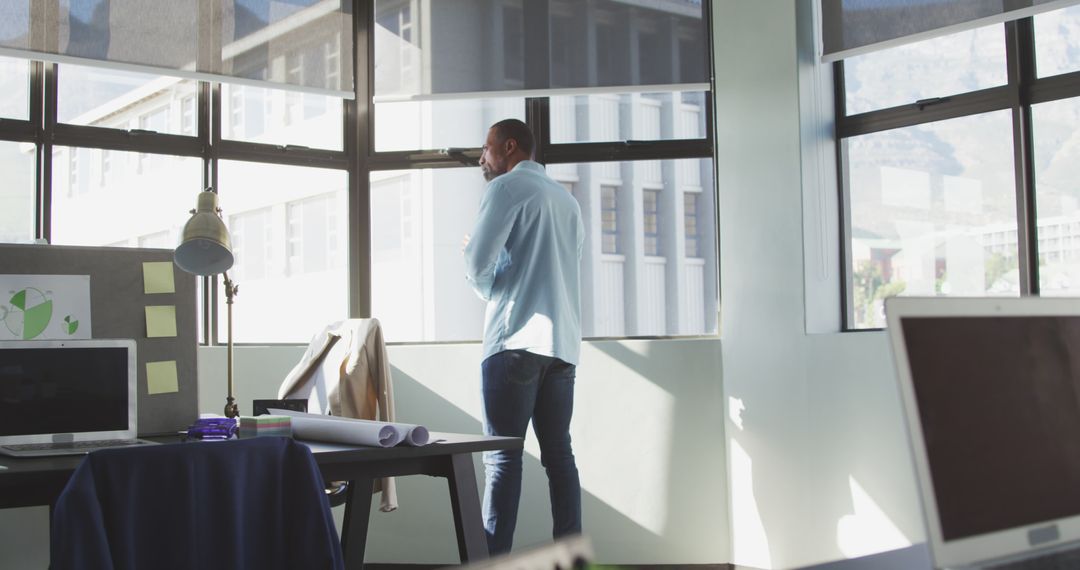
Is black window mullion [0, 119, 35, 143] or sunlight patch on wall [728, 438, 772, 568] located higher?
black window mullion [0, 119, 35, 143]

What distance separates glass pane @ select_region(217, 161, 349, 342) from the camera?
374 cm

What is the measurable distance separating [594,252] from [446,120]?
2.65 feet

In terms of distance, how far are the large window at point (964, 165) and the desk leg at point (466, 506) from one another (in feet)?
5.67

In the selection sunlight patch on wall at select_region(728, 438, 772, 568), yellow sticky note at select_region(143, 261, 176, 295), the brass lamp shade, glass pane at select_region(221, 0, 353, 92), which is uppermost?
glass pane at select_region(221, 0, 353, 92)

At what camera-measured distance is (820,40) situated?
3408mm

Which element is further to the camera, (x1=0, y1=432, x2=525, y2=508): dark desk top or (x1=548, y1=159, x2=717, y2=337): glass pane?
(x1=548, y1=159, x2=717, y2=337): glass pane

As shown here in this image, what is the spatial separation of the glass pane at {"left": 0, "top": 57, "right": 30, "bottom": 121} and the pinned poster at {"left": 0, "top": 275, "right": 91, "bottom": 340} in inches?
50.8

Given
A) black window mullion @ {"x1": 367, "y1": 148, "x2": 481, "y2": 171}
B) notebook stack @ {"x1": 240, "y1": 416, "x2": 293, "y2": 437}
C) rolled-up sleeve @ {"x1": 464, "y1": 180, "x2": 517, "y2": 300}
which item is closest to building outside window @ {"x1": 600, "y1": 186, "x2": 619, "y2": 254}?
black window mullion @ {"x1": 367, "y1": 148, "x2": 481, "y2": 171}

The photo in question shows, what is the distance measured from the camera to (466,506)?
7.19 ft

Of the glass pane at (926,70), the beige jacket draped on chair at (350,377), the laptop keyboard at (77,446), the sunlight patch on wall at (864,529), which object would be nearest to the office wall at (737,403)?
the sunlight patch on wall at (864,529)

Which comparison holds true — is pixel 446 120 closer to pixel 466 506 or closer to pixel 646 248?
pixel 646 248

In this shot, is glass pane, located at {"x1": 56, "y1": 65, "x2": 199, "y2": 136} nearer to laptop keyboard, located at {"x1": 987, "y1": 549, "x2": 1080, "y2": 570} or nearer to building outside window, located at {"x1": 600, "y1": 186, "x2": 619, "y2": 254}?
building outside window, located at {"x1": 600, "y1": 186, "x2": 619, "y2": 254}

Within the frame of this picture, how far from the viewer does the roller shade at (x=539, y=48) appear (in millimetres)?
3738

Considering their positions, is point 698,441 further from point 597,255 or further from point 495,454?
point 495,454
